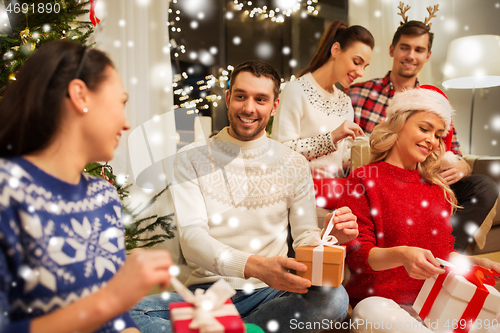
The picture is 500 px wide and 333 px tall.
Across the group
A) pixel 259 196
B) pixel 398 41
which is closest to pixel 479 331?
pixel 259 196

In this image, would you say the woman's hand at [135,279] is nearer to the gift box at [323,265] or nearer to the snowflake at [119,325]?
the snowflake at [119,325]

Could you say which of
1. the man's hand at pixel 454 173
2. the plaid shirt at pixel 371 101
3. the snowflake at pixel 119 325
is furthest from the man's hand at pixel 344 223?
the plaid shirt at pixel 371 101

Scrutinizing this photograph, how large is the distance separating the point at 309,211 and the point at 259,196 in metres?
0.18

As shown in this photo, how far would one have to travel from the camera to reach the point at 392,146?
1256mm

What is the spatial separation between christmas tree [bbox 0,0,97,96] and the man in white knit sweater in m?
0.49

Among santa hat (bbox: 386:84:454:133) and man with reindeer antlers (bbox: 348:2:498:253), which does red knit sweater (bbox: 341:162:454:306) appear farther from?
man with reindeer antlers (bbox: 348:2:498:253)

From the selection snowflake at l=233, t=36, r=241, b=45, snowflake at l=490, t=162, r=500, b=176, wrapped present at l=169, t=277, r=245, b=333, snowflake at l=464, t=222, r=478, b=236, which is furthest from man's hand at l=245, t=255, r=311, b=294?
snowflake at l=233, t=36, r=241, b=45

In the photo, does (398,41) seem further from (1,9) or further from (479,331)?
(1,9)

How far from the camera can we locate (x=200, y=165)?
3.63ft

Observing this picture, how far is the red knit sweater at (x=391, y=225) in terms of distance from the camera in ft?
3.64

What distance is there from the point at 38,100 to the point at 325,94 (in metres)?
1.40

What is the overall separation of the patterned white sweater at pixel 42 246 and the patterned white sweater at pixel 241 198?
0.46 meters

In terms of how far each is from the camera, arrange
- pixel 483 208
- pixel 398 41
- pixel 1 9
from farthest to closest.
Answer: pixel 398 41 < pixel 483 208 < pixel 1 9

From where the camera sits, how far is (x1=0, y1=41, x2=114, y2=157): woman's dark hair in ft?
1.66
